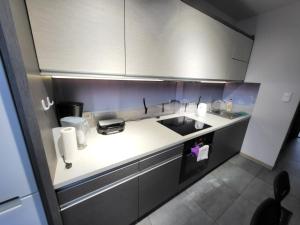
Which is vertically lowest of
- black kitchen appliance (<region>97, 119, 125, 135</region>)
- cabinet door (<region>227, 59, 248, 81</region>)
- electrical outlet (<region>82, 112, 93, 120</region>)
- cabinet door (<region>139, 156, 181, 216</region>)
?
cabinet door (<region>139, 156, 181, 216</region>)

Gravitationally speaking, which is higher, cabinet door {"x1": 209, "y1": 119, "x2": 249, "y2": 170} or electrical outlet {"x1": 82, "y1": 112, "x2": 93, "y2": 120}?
electrical outlet {"x1": 82, "y1": 112, "x2": 93, "y2": 120}

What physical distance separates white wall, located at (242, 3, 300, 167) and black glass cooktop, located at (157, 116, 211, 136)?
3.92ft

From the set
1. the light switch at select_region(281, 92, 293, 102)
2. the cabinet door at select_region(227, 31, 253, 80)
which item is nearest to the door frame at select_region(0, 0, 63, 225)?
the cabinet door at select_region(227, 31, 253, 80)

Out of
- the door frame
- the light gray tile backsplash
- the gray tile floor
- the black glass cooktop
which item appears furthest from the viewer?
the black glass cooktop

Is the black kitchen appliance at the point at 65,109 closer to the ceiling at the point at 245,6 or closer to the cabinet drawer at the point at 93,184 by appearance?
the cabinet drawer at the point at 93,184

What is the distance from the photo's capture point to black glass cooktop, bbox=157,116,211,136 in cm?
142

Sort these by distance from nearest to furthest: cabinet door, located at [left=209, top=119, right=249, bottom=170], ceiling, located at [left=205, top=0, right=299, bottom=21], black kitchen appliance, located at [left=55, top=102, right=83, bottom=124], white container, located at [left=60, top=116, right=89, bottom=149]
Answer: white container, located at [left=60, top=116, right=89, bottom=149], black kitchen appliance, located at [left=55, top=102, right=83, bottom=124], ceiling, located at [left=205, top=0, right=299, bottom=21], cabinet door, located at [left=209, top=119, right=249, bottom=170]

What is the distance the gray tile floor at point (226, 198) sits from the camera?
132 centimetres

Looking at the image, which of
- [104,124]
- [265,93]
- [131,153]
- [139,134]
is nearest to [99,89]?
[104,124]

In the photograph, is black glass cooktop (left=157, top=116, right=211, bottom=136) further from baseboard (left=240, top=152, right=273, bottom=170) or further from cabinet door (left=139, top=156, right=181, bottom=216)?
baseboard (left=240, top=152, right=273, bottom=170)

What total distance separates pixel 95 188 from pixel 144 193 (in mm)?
469

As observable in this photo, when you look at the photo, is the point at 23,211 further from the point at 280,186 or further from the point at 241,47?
the point at 241,47

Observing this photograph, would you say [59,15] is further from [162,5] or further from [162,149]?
[162,149]

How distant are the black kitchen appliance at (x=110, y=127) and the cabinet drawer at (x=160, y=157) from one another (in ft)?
1.45
